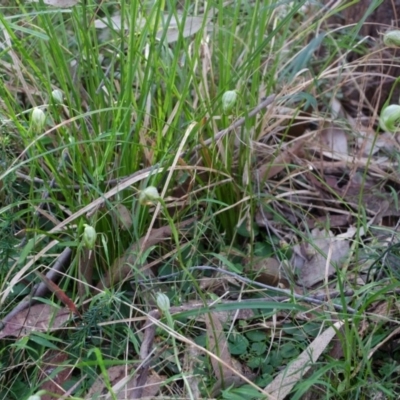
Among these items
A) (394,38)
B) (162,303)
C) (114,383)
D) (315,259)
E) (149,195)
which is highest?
(394,38)

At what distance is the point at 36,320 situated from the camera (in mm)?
1638

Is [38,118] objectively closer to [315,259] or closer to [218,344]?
[218,344]

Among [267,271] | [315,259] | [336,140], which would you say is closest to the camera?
[267,271]

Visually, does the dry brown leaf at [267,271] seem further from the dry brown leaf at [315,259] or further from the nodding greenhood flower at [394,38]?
the nodding greenhood flower at [394,38]

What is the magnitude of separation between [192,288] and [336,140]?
87cm

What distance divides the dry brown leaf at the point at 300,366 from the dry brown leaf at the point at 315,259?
29cm

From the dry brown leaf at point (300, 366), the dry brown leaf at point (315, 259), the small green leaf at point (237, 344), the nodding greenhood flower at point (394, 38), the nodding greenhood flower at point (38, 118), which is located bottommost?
the dry brown leaf at point (315, 259)

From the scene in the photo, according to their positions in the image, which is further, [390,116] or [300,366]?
[300,366]

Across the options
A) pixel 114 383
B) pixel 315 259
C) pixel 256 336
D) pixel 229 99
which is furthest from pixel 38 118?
pixel 315 259

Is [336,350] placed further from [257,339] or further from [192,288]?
[192,288]

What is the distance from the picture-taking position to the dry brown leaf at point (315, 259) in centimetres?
187

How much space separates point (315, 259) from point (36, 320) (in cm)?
73

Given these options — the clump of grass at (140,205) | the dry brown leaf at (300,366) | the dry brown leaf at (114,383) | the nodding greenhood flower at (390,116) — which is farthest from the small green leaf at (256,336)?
the nodding greenhood flower at (390,116)

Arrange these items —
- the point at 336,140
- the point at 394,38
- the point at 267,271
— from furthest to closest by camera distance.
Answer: the point at 336,140 → the point at 267,271 → the point at 394,38
